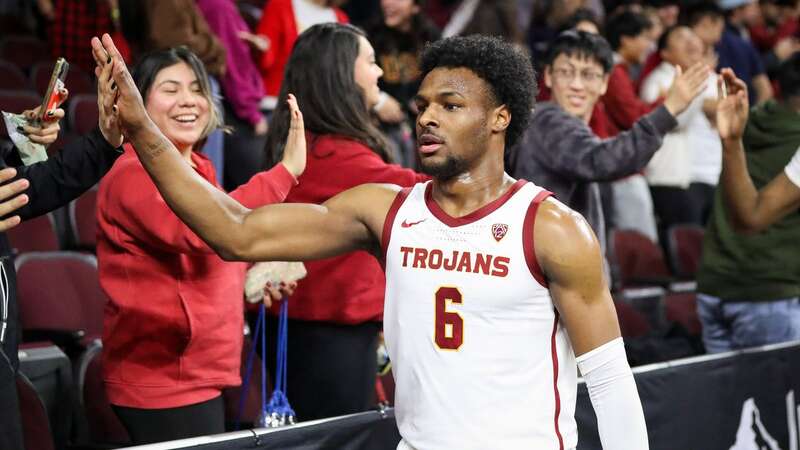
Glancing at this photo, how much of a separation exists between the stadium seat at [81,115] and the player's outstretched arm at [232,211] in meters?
4.20

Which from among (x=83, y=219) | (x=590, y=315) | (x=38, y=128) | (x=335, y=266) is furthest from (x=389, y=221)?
(x=83, y=219)

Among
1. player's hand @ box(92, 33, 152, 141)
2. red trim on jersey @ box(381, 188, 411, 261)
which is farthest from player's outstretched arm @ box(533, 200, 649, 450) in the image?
player's hand @ box(92, 33, 152, 141)

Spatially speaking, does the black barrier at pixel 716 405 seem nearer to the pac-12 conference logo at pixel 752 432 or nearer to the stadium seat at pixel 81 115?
the pac-12 conference logo at pixel 752 432

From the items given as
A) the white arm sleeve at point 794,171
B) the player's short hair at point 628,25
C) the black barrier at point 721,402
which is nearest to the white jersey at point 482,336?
the black barrier at point 721,402

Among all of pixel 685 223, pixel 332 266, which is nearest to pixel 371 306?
pixel 332 266

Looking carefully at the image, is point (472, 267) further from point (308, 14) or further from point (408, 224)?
point (308, 14)

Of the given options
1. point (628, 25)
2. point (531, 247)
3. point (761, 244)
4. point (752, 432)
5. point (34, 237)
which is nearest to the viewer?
point (531, 247)

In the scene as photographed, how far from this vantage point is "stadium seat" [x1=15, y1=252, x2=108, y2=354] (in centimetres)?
474

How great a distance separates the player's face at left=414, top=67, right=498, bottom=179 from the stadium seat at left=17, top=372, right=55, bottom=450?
157cm

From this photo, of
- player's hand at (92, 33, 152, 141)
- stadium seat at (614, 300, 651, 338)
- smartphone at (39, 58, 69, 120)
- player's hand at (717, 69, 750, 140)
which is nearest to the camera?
player's hand at (92, 33, 152, 141)

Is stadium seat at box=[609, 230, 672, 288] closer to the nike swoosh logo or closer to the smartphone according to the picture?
the nike swoosh logo

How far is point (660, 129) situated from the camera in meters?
4.14

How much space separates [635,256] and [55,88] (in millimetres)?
4910

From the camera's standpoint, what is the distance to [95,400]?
4.12 m
